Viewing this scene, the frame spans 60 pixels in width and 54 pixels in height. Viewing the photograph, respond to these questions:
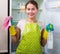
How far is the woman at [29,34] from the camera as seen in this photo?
4.78ft

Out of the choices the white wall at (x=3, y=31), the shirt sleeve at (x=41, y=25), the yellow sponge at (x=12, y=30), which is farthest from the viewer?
the white wall at (x=3, y=31)

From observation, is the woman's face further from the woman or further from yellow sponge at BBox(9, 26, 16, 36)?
yellow sponge at BBox(9, 26, 16, 36)

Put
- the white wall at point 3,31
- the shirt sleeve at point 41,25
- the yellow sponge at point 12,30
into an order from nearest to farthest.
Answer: the yellow sponge at point 12,30 → the shirt sleeve at point 41,25 → the white wall at point 3,31

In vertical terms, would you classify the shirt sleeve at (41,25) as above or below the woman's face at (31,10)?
below

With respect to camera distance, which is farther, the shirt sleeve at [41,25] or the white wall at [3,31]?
the white wall at [3,31]

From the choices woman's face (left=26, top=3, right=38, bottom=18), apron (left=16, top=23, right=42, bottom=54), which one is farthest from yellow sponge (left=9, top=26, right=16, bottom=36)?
woman's face (left=26, top=3, right=38, bottom=18)

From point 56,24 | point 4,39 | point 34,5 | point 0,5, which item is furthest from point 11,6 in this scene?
point 56,24

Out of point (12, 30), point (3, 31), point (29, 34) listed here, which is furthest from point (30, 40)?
point (3, 31)

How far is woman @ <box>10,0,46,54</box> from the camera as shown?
1456 millimetres

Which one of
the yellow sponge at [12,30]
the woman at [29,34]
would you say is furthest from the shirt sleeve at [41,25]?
the yellow sponge at [12,30]

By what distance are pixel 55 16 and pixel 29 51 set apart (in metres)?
0.47

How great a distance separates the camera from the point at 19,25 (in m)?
1.54

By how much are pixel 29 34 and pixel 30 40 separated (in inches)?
2.4

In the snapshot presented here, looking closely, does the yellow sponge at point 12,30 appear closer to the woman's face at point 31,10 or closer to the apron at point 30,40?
the apron at point 30,40
